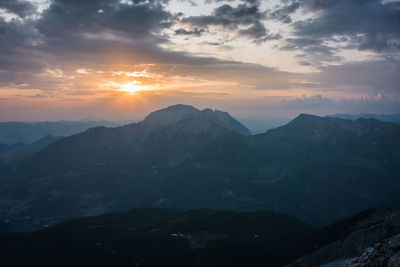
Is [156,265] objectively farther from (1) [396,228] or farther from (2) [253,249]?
(1) [396,228]

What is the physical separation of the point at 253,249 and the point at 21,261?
164393 millimetres

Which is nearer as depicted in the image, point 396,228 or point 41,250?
point 396,228

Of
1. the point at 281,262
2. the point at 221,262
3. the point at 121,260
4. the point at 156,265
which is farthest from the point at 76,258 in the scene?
the point at 281,262

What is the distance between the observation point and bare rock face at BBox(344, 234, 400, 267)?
43094mm

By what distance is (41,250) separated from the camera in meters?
200

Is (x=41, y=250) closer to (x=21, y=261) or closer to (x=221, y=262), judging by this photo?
(x=21, y=261)

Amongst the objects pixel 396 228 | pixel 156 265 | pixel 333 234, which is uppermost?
pixel 396 228

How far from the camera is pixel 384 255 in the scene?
147 ft

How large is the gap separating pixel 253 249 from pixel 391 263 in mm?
156084

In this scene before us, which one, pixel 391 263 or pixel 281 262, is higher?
pixel 391 263

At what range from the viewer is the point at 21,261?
7283 inches

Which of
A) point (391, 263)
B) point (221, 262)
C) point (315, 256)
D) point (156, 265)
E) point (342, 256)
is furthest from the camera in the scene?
point (156, 265)

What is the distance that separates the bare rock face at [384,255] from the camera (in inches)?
1697

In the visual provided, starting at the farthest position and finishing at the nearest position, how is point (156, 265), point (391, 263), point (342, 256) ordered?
point (156, 265), point (342, 256), point (391, 263)
